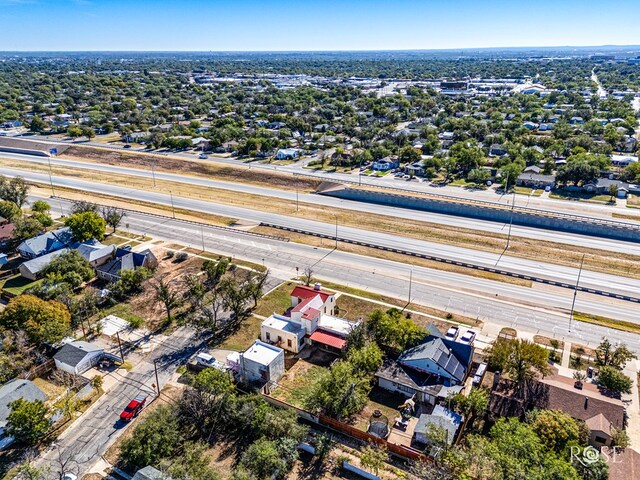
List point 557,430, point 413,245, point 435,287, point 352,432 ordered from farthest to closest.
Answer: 1. point 413,245
2. point 435,287
3. point 352,432
4. point 557,430

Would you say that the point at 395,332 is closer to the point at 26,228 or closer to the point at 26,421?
the point at 26,421

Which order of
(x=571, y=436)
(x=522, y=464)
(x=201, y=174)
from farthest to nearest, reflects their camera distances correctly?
1. (x=201, y=174)
2. (x=571, y=436)
3. (x=522, y=464)

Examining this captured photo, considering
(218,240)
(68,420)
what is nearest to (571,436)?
(68,420)

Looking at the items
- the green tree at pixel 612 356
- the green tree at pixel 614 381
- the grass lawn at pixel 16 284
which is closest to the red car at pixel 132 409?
the grass lawn at pixel 16 284

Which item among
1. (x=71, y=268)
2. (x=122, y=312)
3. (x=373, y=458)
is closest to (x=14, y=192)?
(x=71, y=268)

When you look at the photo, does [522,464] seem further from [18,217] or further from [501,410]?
[18,217]

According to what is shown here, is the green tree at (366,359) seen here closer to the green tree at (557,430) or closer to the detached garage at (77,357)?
the green tree at (557,430)
